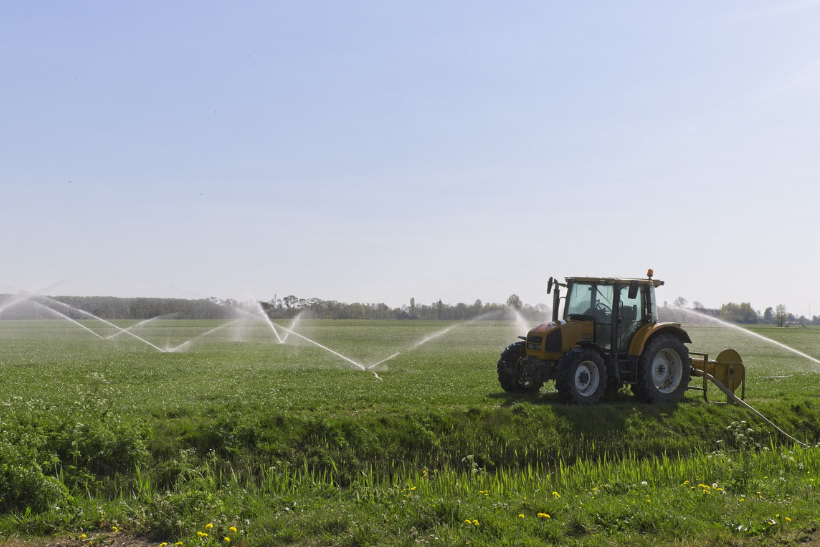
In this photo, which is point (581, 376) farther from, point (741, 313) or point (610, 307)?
point (741, 313)

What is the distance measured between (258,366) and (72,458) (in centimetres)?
1583

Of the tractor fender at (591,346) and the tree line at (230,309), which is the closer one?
the tractor fender at (591,346)

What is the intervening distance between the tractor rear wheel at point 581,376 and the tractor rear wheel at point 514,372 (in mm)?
1690

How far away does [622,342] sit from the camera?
662 inches

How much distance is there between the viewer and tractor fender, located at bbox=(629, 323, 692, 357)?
1658 centimetres

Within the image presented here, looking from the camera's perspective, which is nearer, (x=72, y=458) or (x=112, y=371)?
(x=72, y=458)

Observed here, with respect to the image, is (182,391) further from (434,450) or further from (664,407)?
(664,407)

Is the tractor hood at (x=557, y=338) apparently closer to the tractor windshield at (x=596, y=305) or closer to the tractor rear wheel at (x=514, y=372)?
the tractor windshield at (x=596, y=305)

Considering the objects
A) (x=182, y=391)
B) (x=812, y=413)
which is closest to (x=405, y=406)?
(x=182, y=391)

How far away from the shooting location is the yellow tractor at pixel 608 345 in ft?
52.8

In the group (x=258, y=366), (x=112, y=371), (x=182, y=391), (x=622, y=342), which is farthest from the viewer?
(x=258, y=366)

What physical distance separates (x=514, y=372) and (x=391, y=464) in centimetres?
596

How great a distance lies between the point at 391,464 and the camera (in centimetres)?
1279

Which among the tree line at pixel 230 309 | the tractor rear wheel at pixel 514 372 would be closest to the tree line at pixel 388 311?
the tree line at pixel 230 309
